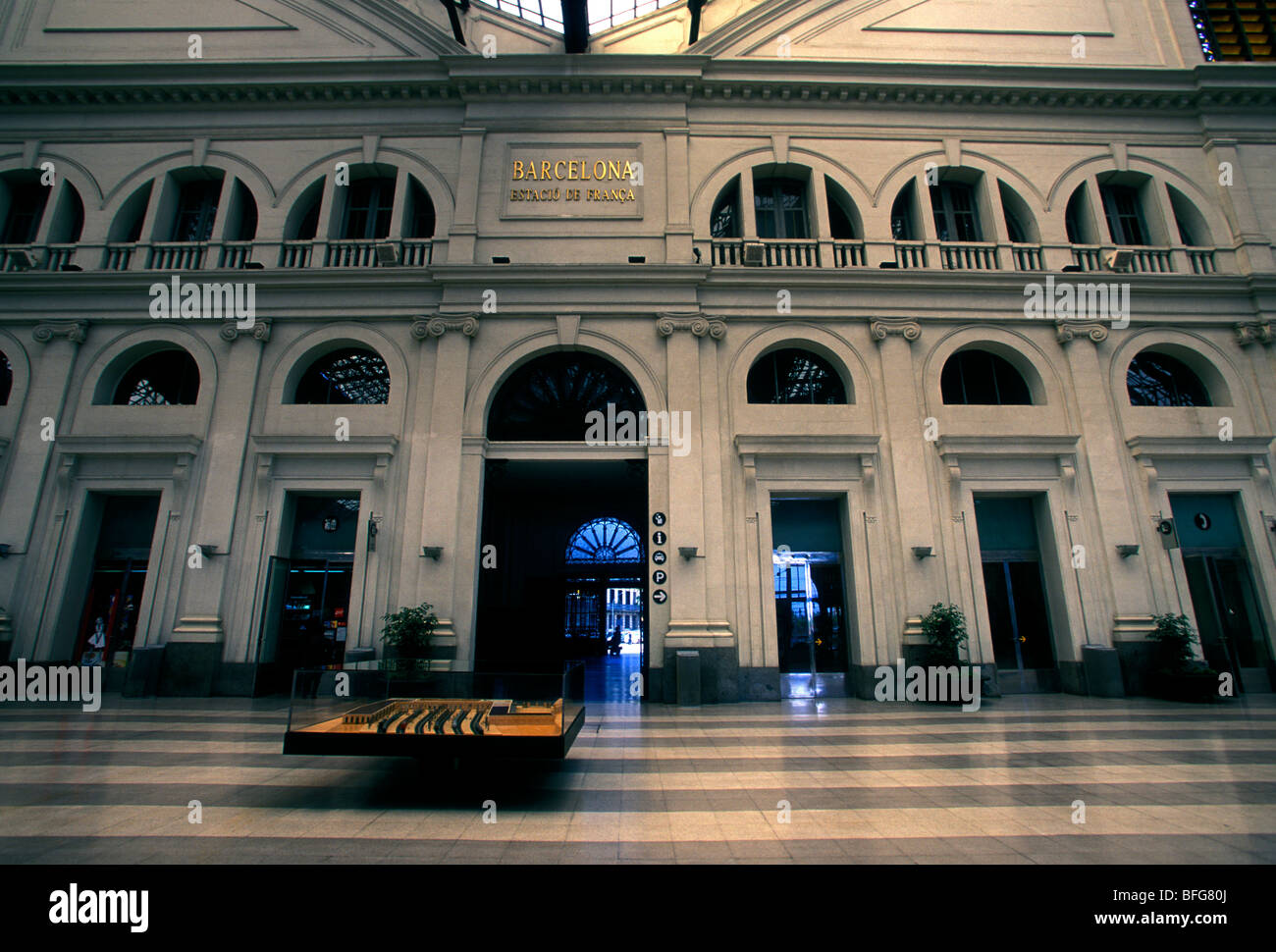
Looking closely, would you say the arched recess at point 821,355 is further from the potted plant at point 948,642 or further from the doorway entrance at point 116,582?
the doorway entrance at point 116,582

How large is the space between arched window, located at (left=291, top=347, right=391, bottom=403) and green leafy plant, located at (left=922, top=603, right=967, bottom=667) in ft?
47.8

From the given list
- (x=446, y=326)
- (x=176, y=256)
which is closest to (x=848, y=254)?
(x=446, y=326)

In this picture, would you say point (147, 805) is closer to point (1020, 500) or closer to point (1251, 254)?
point (1020, 500)

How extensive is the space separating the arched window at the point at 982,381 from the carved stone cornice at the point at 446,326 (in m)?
12.3

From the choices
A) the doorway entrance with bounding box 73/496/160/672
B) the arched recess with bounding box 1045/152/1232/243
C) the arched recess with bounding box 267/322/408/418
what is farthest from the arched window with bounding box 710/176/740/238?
the doorway entrance with bounding box 73/496/160/672

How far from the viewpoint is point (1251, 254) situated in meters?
15.6

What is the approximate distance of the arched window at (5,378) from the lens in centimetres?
1519

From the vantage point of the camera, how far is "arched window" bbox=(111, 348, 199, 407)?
50.4 ft

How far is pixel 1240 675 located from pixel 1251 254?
36.5 ft

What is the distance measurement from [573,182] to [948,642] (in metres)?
14.8

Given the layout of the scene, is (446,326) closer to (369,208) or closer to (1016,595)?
(369,208)

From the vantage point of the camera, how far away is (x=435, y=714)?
643 centimetres

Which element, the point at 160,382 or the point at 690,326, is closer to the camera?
the point at 690,326
